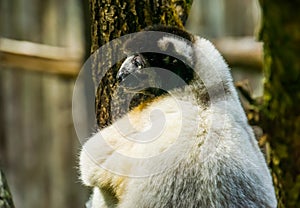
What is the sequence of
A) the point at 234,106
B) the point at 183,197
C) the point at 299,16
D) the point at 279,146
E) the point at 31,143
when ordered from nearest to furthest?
the point at 299,16 < the point at 279,146 < the point at 183,197 < the point at 234,106 < the point at 31,143

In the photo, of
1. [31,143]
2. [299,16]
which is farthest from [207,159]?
[31,143]

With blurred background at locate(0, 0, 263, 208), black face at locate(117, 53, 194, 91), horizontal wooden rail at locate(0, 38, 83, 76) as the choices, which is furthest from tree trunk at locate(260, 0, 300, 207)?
blurred background at locate(0, 0, 263, 208)

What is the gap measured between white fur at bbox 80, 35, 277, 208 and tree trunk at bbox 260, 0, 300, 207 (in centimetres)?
26

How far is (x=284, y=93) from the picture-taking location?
101 centimetres

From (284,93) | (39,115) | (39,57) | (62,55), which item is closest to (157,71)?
(284,93)

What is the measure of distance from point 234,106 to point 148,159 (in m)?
0.27

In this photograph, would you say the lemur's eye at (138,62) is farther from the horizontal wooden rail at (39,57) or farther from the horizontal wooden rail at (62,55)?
the horizontal wooden rail at (62,55)

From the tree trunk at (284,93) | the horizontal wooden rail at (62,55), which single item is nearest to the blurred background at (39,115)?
the horizontal wooden rail at (62,55)

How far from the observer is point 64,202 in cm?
516

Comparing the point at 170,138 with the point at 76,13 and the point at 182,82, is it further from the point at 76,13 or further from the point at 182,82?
the point at 76,13

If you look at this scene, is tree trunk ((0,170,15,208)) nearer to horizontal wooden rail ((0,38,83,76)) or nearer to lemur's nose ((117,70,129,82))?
lemur's nose ((117,70,129,82))

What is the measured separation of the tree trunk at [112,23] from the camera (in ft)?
5.62

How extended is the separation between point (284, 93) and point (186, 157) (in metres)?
0.50

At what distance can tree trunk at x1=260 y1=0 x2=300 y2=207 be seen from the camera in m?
0.92
